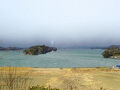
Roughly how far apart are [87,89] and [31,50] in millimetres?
112805

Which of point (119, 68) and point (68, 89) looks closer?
point (68, 89)

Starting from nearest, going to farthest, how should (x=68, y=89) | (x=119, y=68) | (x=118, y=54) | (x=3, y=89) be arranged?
1. (x=3, y=89)
2. (x=68, y=89)
3. (x=119, y=68)
4. (x=118, y=54)

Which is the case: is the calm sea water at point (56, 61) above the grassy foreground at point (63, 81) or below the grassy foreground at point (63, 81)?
below

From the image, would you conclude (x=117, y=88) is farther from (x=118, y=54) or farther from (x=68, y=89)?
(x=118, y=54)

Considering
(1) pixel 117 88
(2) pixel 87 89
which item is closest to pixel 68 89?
(2) pixel 87 89

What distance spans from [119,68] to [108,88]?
15.9 m

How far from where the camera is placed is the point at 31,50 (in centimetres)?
12081

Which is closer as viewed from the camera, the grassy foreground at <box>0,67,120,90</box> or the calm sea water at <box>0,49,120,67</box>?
the grassy foreground at <box>0,67,120,90</box>

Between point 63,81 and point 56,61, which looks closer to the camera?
point 63,81

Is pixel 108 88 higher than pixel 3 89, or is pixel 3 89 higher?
pixel 3 89

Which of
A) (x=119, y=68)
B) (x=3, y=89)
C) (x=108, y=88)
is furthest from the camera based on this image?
(x=119, y=68)

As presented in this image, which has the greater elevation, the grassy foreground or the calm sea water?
the grassy foreground

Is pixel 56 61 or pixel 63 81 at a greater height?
pixel 63 81

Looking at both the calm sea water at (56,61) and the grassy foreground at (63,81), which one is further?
the calm sea water at (56,61)
